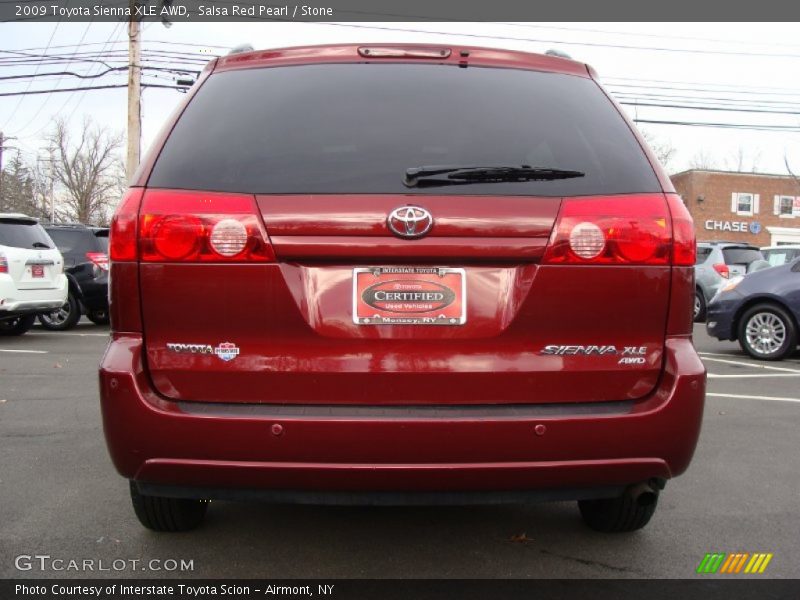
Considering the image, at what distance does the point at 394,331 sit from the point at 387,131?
0.69 meters

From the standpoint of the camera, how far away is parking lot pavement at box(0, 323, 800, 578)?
2.84 m

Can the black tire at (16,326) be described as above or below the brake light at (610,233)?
below

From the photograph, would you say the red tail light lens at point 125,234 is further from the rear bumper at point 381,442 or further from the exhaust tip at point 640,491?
the exhaust tip at point 640,491

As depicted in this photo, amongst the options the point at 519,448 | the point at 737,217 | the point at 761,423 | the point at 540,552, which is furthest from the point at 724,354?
the point at 737,217

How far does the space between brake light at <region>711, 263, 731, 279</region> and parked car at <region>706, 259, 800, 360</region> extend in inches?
224

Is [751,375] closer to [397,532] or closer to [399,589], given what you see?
[397,532]

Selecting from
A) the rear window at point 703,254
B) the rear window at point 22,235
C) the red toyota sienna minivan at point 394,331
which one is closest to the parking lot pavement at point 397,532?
the red toyota sienna minivan at point 394,331

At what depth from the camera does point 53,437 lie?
484cm

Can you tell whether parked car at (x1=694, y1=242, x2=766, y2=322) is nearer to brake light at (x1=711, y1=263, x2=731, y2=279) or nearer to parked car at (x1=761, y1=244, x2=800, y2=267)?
brake light at (x1=711, y1=263, x2=731, y2=279)

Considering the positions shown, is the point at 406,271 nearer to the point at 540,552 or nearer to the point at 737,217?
the point at 540,552

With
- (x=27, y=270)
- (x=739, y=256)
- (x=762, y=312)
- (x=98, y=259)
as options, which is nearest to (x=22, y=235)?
(x=27, y=270)

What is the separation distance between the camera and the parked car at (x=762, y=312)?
9.21m

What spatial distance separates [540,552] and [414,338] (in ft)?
4.08

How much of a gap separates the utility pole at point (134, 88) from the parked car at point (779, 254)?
16.0 metres
